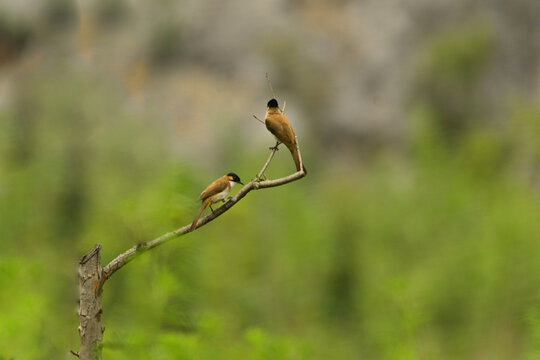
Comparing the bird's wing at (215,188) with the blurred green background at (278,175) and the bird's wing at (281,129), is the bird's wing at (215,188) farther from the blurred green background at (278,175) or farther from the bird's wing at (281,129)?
the blurred green background at (278,175)

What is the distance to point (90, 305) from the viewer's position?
2.46 m

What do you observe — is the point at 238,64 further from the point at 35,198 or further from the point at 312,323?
the point at 312,323

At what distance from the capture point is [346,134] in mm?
31609

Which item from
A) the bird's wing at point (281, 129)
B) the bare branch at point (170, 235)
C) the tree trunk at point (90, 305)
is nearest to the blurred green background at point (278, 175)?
the tree trunk at point (90, 305)

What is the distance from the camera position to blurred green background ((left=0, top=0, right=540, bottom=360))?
17.9 feet

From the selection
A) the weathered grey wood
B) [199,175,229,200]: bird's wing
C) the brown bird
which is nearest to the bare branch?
the weathered grey wood

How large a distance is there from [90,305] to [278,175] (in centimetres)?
1174

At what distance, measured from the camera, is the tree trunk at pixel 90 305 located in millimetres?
2406

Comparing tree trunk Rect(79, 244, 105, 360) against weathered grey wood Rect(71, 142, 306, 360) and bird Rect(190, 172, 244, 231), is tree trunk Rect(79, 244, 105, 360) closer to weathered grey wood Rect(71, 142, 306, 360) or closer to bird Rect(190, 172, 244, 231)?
weathered grey wood Rect(71, 142, 306, 360)

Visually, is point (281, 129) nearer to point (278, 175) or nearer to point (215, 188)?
point (215, 188)

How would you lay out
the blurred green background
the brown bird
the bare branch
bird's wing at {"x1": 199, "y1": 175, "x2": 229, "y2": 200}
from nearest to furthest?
the bare branch < bird's wing at {"x1": 199, "y1": 175, "x2": 229, "y2": 200} < the brown bird < the blurred green background

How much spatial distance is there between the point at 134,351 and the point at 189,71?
1151 inches

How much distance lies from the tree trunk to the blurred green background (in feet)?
1.00

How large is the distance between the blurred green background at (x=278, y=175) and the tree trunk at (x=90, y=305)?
30cm
